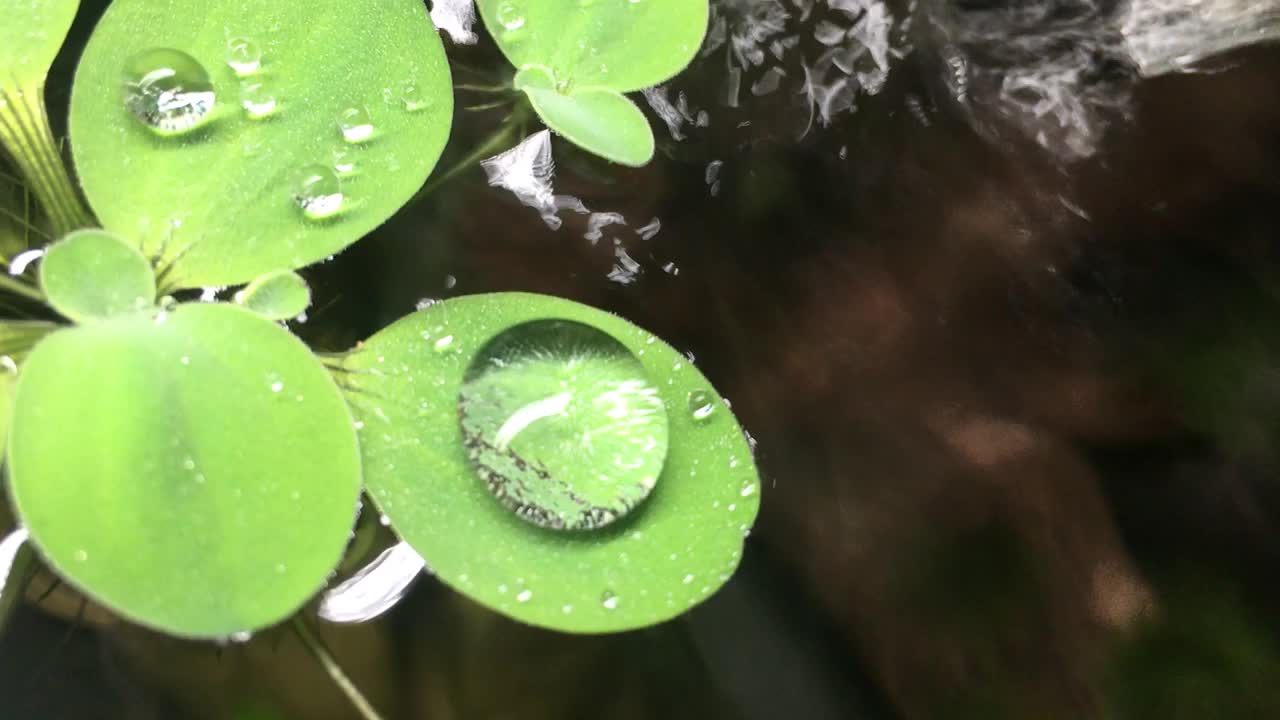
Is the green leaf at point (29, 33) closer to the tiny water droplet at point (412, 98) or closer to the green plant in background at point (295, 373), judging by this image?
the green plant in background at point (295, 373)

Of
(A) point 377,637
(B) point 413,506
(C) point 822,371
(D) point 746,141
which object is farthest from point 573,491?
(D) point 746,141

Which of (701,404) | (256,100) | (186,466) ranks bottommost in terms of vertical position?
(701,404)

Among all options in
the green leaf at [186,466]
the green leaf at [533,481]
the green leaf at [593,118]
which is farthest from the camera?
the green leaf at [593,118]

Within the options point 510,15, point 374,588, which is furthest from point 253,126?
point 374,588

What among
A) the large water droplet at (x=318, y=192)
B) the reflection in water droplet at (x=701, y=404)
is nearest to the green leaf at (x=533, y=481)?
the reflection in water droplet at (x=701, y=404)

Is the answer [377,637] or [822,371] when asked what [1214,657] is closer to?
[822,371]

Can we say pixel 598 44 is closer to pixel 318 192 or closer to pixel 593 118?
pixel 593 118

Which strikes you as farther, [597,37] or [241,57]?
[597,37]
